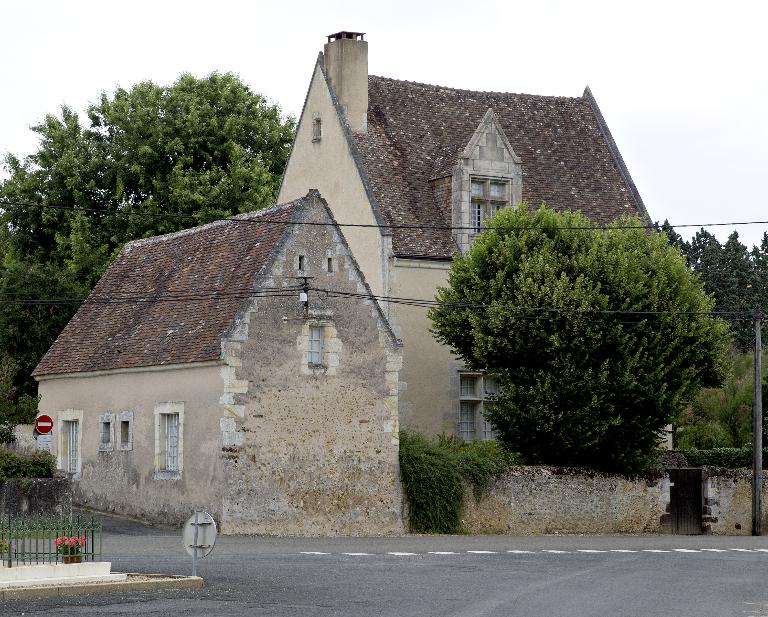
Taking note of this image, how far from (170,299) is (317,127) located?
8648 millimetres

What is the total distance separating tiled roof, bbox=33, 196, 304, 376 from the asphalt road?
13.9 ft

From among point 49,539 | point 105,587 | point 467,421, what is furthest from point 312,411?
point 105,587

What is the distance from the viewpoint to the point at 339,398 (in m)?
34.1

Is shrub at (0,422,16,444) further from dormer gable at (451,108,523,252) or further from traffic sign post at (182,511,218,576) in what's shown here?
traffic sign post at (182,511,218,576)

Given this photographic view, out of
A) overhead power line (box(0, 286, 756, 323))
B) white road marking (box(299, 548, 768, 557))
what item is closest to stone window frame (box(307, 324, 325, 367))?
overhead power line (box(0, 286, 756, 323))

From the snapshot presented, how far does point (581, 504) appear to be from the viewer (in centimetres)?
3750

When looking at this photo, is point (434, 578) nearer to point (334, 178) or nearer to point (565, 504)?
point (565, 504)

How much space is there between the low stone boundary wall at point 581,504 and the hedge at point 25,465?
9815 mm

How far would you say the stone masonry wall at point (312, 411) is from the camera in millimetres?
32469

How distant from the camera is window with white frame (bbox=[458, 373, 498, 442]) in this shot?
41781mm

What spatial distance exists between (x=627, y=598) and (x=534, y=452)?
18088 millimetres

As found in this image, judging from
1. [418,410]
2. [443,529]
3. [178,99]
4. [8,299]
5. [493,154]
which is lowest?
[443,529]

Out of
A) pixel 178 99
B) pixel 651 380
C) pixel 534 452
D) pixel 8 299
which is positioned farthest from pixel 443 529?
pixel 178 99

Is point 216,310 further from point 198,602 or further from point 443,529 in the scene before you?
point 198,602
